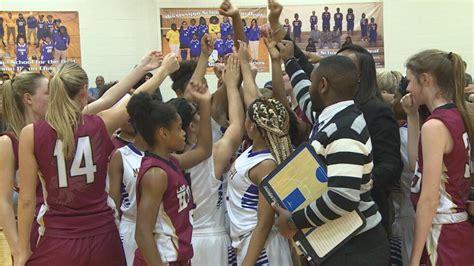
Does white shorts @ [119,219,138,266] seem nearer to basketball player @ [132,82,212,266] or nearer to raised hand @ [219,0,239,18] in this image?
basketball player @ [132,82,212,266]

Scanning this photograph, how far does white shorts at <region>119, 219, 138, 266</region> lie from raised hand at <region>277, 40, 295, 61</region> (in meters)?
1.31

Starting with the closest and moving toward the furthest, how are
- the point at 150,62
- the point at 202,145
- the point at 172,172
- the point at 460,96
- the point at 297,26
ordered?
the point at 172,172, the point at 460,96, the point at 202,145, the point at 150,62, the point at 297,26

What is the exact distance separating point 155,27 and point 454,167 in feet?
31.1

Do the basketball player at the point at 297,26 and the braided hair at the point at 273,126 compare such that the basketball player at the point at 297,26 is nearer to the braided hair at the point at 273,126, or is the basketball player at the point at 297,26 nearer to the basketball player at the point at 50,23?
the basketball player at the point at 50,23

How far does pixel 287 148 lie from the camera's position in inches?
104

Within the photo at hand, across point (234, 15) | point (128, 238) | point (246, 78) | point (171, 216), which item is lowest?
point (128, 238)

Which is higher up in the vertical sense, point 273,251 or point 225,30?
point 225,30

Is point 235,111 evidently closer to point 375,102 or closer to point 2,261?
point 375,102

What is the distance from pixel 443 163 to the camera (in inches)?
98.8

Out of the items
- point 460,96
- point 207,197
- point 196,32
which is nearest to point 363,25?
point 196,32

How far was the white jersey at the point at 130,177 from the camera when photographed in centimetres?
277

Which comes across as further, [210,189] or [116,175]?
[210,189]

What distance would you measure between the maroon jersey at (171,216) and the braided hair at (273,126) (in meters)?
0.47

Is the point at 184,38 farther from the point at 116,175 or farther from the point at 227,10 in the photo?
the point at 116,175
